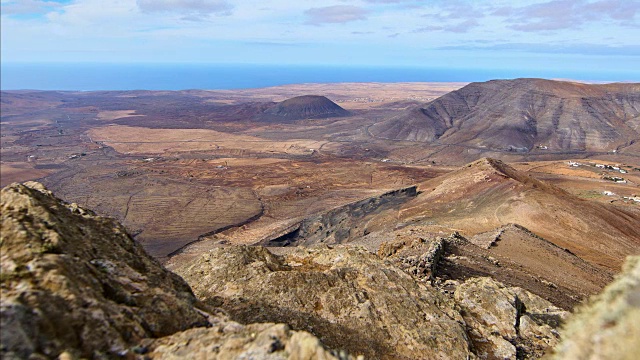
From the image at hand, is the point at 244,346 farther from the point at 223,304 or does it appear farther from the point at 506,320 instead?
the point at 506,320

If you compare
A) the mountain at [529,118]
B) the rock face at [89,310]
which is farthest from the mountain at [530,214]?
the mountain at [529,118]

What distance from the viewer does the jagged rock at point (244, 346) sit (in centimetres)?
692

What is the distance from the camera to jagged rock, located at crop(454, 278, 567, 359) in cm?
1319

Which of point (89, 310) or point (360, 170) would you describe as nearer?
point (89, 310)

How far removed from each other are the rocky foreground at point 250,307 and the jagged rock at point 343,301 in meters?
0.05

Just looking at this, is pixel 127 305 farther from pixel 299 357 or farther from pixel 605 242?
pixel 605 242

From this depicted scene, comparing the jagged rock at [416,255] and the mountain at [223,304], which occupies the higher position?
the mountain at [223,304]

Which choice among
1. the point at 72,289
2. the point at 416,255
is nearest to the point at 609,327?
the point at 72,289

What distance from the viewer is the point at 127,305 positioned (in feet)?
27.3

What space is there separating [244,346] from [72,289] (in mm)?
3248

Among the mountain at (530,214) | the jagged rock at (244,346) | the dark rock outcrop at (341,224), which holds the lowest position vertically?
the dark rock outcrop at (341,224)

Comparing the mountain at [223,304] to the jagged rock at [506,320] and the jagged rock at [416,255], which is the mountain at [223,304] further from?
the jagged rock at [416,255]

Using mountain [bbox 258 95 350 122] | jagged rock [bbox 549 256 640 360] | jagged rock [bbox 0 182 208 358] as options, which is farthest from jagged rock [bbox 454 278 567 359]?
mountain [bbox 258 95 350 122]

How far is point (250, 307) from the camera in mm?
12648
